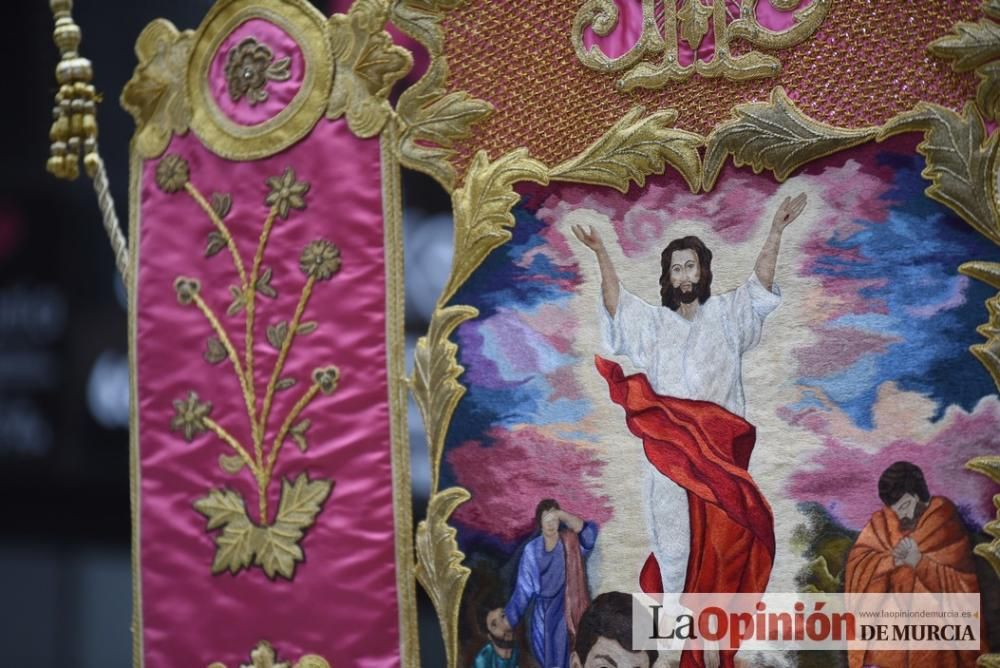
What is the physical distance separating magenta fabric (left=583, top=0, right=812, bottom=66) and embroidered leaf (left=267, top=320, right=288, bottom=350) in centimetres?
110

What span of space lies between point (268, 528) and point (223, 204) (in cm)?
91

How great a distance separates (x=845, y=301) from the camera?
108 inches

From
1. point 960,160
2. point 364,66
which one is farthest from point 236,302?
point 960,160

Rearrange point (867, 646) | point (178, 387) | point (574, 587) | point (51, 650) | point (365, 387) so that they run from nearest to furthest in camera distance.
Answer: point (867, 646) → point (574, 587) → point (365, 387) → point (178, 387) → point (51, 650)

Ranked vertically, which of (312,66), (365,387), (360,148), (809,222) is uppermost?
(312,66)

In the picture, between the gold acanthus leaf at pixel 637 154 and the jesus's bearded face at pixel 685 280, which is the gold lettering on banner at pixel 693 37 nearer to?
the gold acanthus leaf at pixel 637 154

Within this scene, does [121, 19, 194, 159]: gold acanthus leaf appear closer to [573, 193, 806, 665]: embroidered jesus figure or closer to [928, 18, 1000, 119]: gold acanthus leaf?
[573, 193, 806, 665]: embroidered jesus figure

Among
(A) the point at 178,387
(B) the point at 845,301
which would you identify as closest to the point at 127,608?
(A) the point at 178,387

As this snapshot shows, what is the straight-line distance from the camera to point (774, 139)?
9.15ft

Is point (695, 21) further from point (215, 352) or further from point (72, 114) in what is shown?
point (72, 114)

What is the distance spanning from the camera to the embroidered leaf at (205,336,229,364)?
3.27 metres

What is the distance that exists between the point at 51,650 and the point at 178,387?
1838 millimetres

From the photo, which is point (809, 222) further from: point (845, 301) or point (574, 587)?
point (574, 587)

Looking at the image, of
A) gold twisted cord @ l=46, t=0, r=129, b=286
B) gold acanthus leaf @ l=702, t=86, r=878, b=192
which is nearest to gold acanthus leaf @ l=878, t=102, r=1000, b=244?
gold acanthus leaf @ l=702, t=86, r=878, b=192
